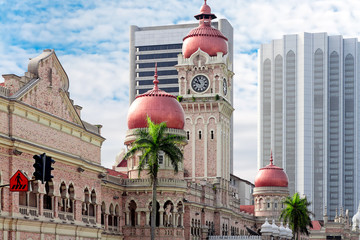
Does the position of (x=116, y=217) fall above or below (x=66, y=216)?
below

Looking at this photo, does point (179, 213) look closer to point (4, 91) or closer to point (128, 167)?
point (128, 167)

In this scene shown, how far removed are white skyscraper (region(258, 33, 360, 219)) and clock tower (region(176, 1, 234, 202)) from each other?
330 feet

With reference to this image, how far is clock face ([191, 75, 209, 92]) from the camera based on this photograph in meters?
86.1

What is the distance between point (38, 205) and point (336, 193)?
154m

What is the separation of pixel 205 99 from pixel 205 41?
642cm

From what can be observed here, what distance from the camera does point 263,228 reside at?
73.7 meters

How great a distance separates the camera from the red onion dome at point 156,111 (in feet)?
220

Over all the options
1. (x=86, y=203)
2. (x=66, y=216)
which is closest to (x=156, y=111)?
(x=86, y=203)

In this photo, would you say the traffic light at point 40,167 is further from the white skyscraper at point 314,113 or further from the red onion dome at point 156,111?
the white skyscraper at point 314,113

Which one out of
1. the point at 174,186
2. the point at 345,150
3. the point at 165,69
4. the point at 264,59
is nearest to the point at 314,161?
the point at 345,150

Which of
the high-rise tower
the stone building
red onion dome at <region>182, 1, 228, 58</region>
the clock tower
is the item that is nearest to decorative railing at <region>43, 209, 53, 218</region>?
the stone building

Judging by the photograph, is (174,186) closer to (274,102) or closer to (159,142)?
(159,142)

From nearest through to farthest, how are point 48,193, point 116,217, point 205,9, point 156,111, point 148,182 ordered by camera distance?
1. point 48,193
2. point 116,217
3. point 148,182
4. point 156,111
5. point 205,9

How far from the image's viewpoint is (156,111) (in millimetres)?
67250
